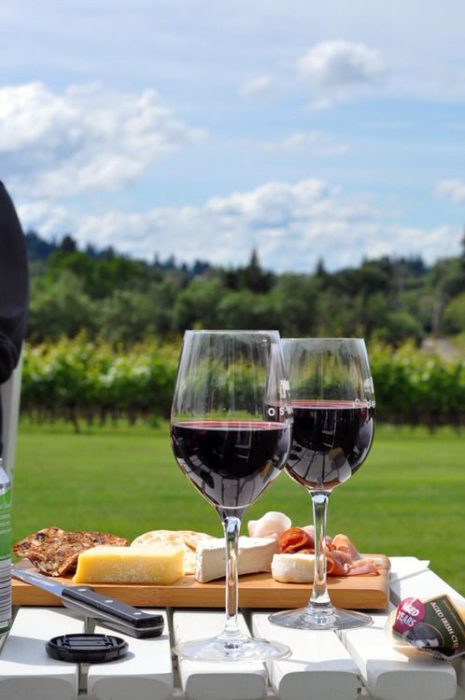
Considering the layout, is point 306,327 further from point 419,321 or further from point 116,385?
point 116,385

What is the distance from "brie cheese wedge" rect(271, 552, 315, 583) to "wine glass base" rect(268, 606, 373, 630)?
3.2 inches

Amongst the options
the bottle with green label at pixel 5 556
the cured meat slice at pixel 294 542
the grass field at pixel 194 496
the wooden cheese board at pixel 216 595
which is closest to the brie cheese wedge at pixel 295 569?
the wooden cheese board at pixel 216 595

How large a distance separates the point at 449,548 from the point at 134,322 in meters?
24.7

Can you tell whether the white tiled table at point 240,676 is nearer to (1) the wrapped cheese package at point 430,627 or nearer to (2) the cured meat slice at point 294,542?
(1) the wrapped cheese package at point 430,627

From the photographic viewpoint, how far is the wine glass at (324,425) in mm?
1596

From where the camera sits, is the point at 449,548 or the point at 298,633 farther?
the point at 449,548

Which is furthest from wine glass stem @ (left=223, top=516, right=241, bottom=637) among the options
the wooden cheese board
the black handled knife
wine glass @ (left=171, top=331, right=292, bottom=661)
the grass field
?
the grass field

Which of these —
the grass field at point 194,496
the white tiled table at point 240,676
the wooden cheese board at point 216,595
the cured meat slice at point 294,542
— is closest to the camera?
the white tiled table at point 240,676

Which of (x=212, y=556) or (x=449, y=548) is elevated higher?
(x=212, y=556)

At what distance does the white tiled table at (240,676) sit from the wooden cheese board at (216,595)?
187 mm

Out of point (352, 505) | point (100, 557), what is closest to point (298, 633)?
point (100, 557)

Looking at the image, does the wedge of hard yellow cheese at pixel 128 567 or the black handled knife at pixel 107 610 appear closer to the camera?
the black handled knife at pixel 107 610

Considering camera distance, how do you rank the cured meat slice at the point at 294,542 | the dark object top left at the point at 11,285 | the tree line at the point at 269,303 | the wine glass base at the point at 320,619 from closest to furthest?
1. the wine glass base at the point at 320,619
2. the cured meat slice at the point at 294,542
3. the dark object top left at the point at 11,285
4. the tree line at the point at 269,303

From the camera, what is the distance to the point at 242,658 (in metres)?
1.42
